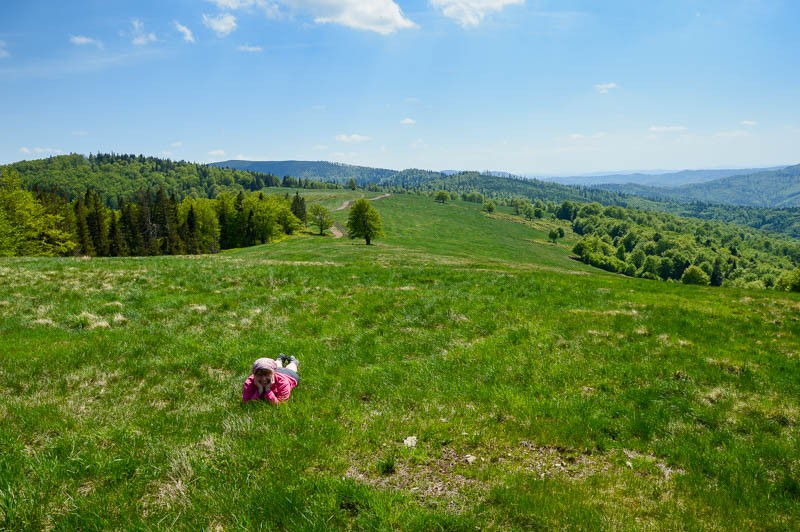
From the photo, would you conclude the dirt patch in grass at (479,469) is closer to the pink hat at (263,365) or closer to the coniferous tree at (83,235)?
the pink hat at (263,365)

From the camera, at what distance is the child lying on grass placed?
7.88 meters

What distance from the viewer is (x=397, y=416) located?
765 centimetres

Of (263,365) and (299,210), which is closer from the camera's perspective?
(263,365)

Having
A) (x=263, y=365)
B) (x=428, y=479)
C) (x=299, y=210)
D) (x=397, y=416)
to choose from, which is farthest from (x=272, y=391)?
(x=299, y=210)

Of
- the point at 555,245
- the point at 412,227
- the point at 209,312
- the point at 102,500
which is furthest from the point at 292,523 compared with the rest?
the point at 555,245

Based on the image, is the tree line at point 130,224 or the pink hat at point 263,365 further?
the tree line at point 130,224

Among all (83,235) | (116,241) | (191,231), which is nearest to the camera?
(83,235)

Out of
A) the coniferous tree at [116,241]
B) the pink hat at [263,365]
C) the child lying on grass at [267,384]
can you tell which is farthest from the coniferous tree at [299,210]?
the pink hat at [263,365]

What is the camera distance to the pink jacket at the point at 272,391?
26.2 feet

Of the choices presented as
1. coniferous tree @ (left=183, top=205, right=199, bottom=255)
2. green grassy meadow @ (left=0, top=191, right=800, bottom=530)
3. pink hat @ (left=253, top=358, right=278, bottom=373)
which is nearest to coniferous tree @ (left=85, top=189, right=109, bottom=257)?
coniferous tree @ (left=183, top=205, right=199, bottom=255)

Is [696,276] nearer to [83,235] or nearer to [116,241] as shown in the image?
[116,241]

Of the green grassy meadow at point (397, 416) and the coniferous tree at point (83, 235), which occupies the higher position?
the green grassy meadow at point (397, 416)

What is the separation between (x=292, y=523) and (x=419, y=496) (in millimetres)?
1799

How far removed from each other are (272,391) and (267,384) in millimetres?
206
